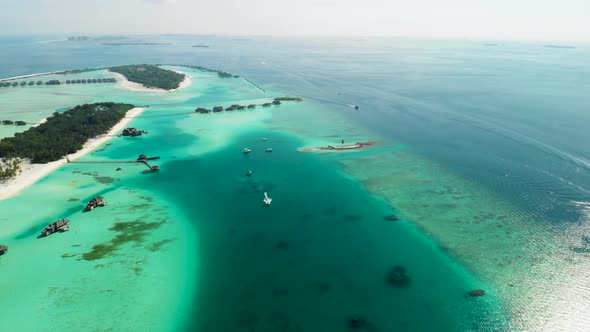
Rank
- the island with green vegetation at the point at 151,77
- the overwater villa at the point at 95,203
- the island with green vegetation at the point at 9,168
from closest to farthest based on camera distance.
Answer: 1. the overwater villa at the point at 95,203
2. the island with green vegetation at the point at 9,168
3. the island with green vegetation at the point at 151,77

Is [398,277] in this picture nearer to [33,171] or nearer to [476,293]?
[476,293]

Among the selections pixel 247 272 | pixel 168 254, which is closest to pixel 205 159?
pixel 168 254

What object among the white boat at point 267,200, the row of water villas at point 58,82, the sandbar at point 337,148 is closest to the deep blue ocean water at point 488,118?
the sandbar at point 337,148

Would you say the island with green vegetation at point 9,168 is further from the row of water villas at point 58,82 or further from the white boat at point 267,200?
the row of water villas at point 58,82

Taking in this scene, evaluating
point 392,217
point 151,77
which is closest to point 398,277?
point 392,217

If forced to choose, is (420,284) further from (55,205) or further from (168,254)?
(55,205)

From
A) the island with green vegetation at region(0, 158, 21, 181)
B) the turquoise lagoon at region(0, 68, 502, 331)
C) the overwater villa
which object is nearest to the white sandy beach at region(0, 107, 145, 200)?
the island with green vegetation at region(0, 158, 21, 181)
